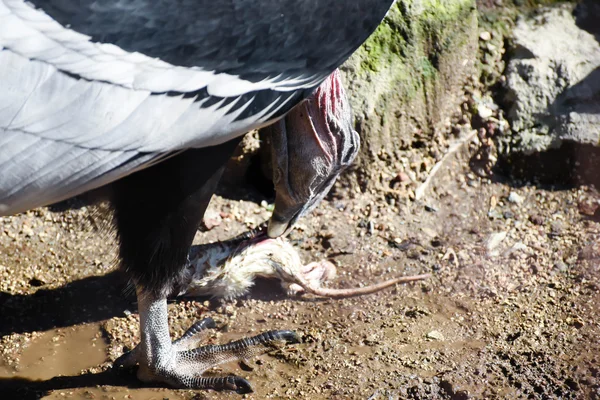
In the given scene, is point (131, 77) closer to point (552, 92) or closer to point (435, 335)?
point (435, 335)

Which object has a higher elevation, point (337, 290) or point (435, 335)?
point (337, 290)

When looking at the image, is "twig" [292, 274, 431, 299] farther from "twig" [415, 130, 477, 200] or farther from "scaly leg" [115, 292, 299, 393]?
"twig" [415, 130, 477, 200]

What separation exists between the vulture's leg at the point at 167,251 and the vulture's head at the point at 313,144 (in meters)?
0.32

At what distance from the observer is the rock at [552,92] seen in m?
4.08

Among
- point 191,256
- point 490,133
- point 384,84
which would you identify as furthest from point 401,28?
point 191,256

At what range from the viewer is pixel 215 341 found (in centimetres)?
335

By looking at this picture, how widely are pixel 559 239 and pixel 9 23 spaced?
8.26ft

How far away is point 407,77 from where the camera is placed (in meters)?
4.00

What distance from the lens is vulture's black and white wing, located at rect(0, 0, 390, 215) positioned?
2330mm

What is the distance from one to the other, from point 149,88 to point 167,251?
0.65 m

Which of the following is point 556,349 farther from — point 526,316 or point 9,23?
point 9,23

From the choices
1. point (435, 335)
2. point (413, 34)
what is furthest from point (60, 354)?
point (413, 34)

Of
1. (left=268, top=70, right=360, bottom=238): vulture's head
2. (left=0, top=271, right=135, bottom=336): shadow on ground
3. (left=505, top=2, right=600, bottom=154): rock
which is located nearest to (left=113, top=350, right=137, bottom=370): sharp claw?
(left=0, top=271, right=135, bottom=336): shadow on ground

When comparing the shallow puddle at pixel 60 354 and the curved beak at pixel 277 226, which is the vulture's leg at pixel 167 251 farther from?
the curved beak at pixel 277 226
